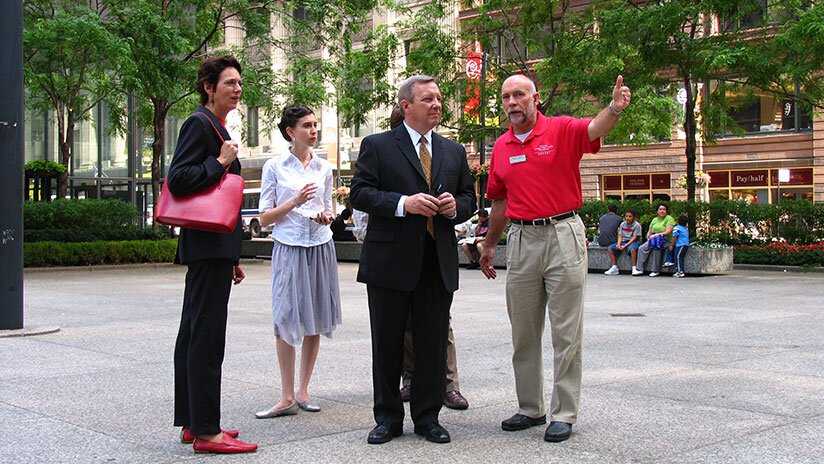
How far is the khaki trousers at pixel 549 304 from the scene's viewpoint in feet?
19.9

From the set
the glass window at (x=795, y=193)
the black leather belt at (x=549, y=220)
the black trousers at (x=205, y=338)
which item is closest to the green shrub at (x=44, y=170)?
the black trousers at (x=205, y=338)

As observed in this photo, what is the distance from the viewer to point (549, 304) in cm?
621

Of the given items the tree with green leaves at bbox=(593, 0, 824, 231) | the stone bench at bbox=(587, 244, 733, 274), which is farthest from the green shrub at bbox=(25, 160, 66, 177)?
the stone bench at bbox=(587, 244, 733, 274)

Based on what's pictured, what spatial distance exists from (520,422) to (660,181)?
143ft

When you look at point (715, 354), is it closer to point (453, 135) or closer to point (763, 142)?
point (453, 135)

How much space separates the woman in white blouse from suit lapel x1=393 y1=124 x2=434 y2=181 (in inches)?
36.4

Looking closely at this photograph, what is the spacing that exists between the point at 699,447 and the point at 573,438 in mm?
699

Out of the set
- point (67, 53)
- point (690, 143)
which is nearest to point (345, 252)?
point (67, 53)

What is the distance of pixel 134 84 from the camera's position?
25391mm

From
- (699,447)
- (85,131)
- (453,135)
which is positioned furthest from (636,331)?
(85,131)

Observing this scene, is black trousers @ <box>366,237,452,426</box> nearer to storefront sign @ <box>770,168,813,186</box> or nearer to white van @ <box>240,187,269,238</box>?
storefront sign @ <box>770,168,813,186</box>

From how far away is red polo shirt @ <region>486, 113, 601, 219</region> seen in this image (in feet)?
20.4

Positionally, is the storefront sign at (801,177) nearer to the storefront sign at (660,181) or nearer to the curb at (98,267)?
the storefront sign at (660,181)

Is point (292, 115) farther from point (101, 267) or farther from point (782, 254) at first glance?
point (101, 267)
